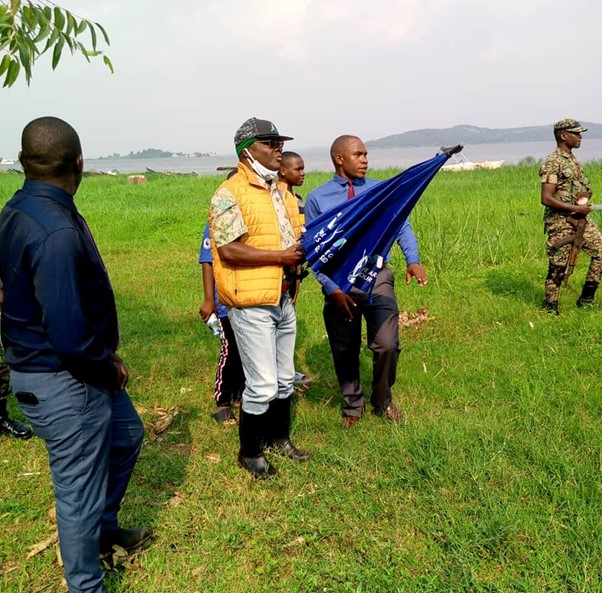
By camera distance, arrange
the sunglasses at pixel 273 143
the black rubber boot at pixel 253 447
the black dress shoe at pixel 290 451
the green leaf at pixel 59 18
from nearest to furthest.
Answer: the green leaf at pixel 59 18 → the sunglasses at pixel 273 143 → the black rubber boot at pixel 253 447 → the black dress shoe at pixel 290 451

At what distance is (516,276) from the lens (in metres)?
8.48

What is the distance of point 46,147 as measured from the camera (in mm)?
2355

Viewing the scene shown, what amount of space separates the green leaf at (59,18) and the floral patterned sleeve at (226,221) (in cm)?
109

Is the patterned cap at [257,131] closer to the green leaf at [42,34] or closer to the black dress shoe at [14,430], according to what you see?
the green leaf at [42,34]

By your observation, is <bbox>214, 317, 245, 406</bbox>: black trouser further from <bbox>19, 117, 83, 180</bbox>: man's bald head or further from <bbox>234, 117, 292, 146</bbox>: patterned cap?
<bbox>19, 117, 83, 180</bbox>: man's bald head

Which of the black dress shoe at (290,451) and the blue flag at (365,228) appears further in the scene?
the black dress shoe at (290,451)

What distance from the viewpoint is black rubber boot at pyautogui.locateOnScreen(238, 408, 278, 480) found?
3.79m

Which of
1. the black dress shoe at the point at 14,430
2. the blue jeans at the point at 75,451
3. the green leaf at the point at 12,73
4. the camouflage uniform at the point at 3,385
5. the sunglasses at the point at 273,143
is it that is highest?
the green leaf at the point at 12,73

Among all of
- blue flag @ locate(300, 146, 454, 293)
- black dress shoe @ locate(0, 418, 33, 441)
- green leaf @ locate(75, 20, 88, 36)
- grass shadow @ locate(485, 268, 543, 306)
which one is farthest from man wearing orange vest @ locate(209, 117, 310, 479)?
grass shadow @ locate(485, 268, 543, 306)

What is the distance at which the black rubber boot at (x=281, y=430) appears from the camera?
13.3ft

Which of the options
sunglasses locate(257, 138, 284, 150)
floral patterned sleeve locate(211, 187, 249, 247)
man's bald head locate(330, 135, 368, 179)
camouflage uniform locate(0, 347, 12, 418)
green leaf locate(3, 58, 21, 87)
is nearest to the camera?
green leaf locate(3, 58, 21, 87)

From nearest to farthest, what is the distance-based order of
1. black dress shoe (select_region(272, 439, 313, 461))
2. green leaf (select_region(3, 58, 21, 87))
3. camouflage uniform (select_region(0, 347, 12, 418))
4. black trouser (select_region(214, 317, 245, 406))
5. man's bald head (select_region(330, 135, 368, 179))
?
1. green leaf (select_region(3, 58, 21, 87))
2. black dress shoe (select_region(272, 439, 313, 461))
3. man's bald head (select_region(330, 135, 368, 179))
4. camouflage uniform (select_region(0, 347, 12, 418))
5. black trouser (select_region(214, 317, 245, 406))

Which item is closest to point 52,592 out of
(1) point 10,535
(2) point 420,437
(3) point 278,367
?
(1) point 10,535

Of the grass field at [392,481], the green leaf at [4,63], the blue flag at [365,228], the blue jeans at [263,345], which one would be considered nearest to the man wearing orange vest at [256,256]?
the blue jeans at [263,345]
